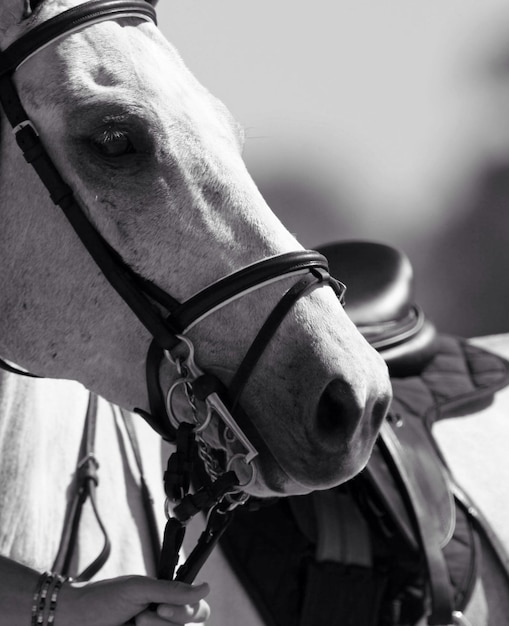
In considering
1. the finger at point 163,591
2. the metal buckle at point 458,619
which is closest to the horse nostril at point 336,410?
the finger at point 163,591

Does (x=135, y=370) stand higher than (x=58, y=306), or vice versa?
(x=58, y=306)

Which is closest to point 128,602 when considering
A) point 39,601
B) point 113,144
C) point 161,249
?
point 39,601

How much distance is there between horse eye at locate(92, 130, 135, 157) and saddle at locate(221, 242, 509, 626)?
39.4 inches

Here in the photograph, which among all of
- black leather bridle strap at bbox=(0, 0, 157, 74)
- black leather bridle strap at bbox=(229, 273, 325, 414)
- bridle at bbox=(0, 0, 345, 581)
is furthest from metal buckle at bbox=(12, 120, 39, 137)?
black leather bridle strap at bbox=(229, 273, 325, 414)

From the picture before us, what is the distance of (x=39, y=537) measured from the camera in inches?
74.0

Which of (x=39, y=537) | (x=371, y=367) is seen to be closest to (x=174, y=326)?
(x=371, y=367)

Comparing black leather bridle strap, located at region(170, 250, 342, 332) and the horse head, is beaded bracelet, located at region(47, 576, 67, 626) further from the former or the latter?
black leather bridle strap, located at region(170, 250, 342, 332)

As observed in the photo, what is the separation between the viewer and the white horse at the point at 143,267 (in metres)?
1.56

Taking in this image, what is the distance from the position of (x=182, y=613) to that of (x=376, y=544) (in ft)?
2.95

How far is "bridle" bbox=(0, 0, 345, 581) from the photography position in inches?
61.6

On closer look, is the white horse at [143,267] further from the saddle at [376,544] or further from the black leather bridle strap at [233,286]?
the saddle at [376,544]

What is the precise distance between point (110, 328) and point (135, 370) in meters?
0.09

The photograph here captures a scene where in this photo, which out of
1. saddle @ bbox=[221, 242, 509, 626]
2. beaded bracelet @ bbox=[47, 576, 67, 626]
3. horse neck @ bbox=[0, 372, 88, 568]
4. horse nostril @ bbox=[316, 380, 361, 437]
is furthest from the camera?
saddle @ bbox=[221, 242, 509, 626]

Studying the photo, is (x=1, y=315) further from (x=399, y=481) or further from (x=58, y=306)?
(x=399, y=481)
